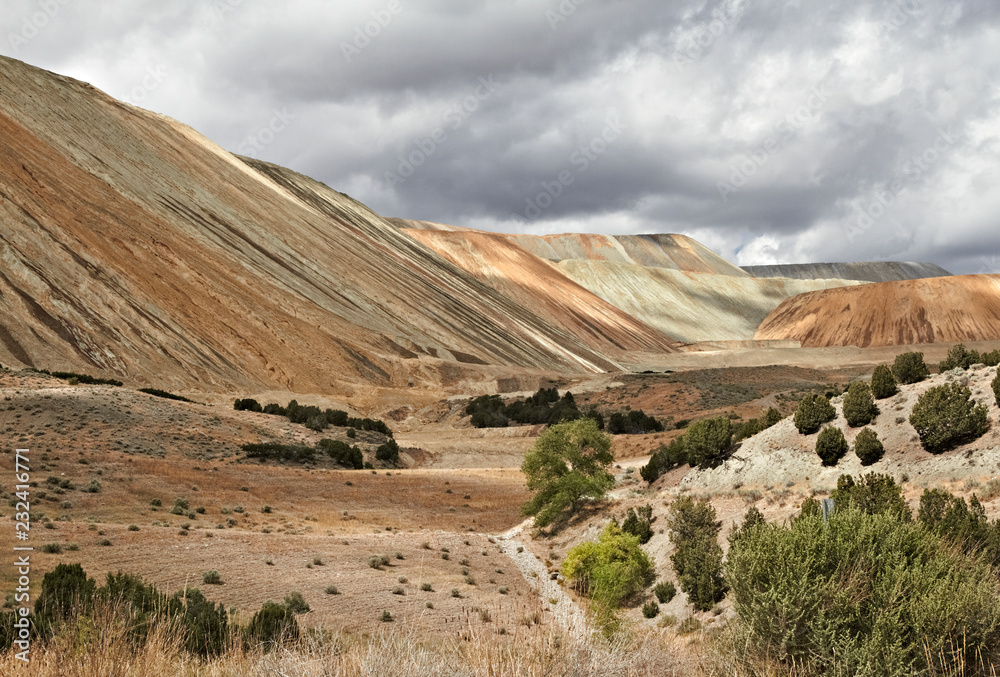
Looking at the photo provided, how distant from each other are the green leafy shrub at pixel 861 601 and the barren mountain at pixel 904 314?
311ft

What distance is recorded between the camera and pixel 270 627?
9.16 m

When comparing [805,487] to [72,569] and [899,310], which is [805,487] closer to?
[72,569]

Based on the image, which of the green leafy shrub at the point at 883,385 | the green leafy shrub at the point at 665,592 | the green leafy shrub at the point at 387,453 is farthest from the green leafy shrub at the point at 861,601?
the green leafy shrub at the point at 387,453

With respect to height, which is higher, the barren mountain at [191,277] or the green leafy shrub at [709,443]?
the barren mountain at [191,277]

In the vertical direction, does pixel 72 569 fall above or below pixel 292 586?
above

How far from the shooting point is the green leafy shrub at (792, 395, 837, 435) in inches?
702

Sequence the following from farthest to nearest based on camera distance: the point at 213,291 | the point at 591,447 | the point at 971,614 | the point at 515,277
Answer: the point at 515,277
the point at 213,291
the point at 591,447
the point at 971,614

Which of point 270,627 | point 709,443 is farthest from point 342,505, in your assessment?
point 270,627

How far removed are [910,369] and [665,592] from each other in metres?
9.63

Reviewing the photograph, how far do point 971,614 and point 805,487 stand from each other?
917cm

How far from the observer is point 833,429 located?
1661 centimetres

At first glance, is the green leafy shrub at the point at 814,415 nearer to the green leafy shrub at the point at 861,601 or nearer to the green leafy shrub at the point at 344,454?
the green leafy shrub at the point at 861,601

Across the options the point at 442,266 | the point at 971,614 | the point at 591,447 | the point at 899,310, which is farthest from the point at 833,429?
the point at 899,310

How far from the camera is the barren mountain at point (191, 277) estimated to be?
43.4 metres
